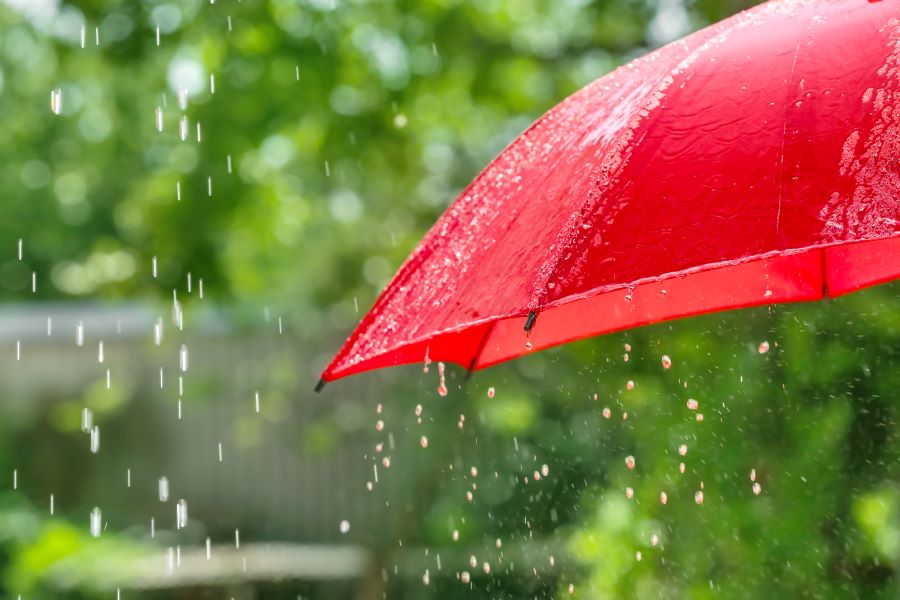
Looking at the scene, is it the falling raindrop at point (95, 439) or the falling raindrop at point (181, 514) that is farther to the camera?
the falling raindrop at point (95, 439)

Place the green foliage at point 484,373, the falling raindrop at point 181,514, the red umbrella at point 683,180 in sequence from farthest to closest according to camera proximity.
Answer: the falling raindrop at point 181,514 → the green foliage at point 484,373 → the red umbrella at point 683,180

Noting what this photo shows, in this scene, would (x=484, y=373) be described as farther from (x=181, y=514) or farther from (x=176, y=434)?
(x=176, y=434)

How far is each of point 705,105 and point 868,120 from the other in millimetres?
266

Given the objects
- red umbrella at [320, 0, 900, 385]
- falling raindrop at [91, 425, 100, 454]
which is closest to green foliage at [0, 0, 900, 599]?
falling raindrop at [91, 425, 100, 454]

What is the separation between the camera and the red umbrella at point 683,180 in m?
1.55

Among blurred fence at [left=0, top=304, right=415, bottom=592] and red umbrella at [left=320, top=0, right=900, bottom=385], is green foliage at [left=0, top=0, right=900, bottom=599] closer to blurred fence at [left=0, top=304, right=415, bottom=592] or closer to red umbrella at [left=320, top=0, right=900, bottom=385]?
blurred fence at [left=0, top=304, right=415, bottom=592]

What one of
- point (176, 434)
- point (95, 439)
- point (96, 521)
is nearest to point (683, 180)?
point (96, 521)

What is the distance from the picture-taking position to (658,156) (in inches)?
68.1

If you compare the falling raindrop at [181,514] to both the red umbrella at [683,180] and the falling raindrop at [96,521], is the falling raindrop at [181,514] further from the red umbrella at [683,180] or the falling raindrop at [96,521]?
the red umbrella at [683,180]

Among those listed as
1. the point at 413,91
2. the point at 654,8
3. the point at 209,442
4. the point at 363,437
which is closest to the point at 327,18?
the point at 413,91

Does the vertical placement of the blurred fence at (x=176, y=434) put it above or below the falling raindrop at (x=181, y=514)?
above

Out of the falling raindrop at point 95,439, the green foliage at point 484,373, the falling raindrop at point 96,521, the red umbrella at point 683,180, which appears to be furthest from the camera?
the falling raindrop at point 95,439

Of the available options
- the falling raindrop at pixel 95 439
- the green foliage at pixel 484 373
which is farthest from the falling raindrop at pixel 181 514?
the falling raindrop at pixel 95 439

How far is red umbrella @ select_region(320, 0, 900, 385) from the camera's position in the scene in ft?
5.08
